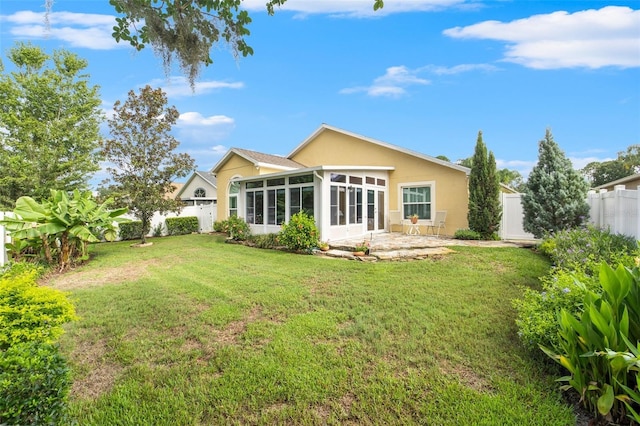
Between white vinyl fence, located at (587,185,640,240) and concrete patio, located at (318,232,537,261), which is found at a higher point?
white vinyl fence, located at (587,185,640,240)

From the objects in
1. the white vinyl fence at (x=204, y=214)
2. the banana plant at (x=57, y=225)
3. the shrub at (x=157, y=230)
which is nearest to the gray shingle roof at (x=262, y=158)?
the white vinyl fence at (x=204, y=214)

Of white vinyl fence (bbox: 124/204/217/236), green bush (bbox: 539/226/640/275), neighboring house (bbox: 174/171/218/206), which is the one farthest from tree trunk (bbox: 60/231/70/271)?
neighboring house (bbox: 174/171/218/206)

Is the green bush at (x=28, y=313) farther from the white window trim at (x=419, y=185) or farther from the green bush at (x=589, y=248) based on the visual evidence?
the white window trim at (x=419, y=185)

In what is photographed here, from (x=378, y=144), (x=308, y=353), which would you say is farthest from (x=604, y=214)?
(x=308, y=353)

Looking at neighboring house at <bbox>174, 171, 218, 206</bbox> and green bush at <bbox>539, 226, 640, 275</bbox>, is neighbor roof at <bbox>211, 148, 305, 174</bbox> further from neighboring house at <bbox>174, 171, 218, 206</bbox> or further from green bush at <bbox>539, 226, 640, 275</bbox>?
green bush at <bbox>539, 226, 640, 275</bbox>

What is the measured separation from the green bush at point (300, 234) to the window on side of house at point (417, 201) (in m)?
5.86

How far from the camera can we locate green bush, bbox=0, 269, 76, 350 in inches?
99.3

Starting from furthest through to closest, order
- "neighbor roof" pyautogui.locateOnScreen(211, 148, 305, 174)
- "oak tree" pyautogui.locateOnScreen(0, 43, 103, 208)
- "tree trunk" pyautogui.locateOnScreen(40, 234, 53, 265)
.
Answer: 1. "oak tree" pyautogui.locateOnScreen(0, 43, 103, 208)
2. "neighbor roof" pyautogui.locateOnScreen(211, 148, 305, 174)
3. "tree trunk" pyautogui.locateOnScreen(40, 234, 53, 265)

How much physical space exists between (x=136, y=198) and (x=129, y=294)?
9852 mm

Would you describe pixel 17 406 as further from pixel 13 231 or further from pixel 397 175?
pixel 397 175

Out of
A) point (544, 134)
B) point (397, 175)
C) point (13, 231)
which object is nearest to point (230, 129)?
point (397, 175)

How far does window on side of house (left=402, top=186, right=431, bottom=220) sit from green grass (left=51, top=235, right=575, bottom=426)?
7.73 metres

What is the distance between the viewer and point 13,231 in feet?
26.4

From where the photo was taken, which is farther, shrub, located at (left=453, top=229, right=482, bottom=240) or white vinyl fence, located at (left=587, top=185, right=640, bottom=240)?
shrub, located at (left=453, top=229, right=482, bottom=240)
